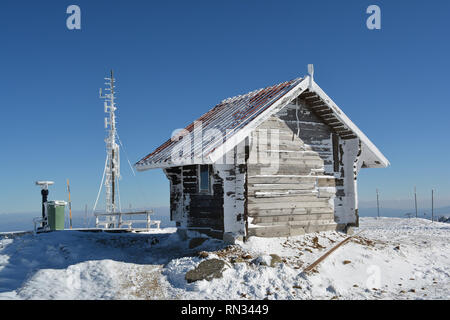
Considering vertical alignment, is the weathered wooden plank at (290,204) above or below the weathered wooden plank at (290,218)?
above

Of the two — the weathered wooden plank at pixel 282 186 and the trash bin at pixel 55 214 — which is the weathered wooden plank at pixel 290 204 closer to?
the weathered wooden plank at pixel 282 186

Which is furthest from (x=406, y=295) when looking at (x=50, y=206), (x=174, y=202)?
(x=50, y=206)

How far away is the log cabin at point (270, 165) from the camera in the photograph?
39.5 ft

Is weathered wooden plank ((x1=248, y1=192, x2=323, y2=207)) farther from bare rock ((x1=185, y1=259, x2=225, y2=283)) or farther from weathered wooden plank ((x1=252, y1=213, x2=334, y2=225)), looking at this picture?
bare rock ((x1=185, y1=259, x2=225, y2=283))

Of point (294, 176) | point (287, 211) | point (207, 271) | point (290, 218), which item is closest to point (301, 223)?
point (290, 218)

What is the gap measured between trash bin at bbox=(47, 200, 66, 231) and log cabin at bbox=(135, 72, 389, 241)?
7.53 metres

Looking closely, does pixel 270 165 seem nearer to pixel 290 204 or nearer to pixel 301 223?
pixel 290 204

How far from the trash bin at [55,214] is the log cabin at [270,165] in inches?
297

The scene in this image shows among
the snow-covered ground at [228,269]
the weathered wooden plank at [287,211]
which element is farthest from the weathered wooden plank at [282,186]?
the snow-covered ground at [228,269]

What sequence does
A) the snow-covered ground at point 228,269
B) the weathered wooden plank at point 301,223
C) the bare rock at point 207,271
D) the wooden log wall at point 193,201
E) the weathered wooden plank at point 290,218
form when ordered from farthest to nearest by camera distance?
the wooden log wall at point 193,201
the weathered wooden plank at point 301,223
the weathered wooden plank at point 290,218
the bare rock at point 207,271
the snow-covered ground at point 228,269

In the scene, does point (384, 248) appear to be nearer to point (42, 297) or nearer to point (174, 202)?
point (174, 202)

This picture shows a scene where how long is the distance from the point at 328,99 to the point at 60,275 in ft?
31.4

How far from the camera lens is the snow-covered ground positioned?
366 inches

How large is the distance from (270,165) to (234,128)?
193 cm
